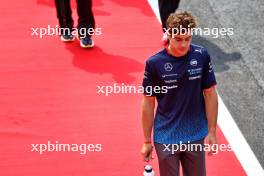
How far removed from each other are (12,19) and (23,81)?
1943mm

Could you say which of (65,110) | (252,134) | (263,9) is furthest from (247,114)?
(263,9)

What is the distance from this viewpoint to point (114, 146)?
6.48 m

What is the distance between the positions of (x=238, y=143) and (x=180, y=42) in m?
2.49

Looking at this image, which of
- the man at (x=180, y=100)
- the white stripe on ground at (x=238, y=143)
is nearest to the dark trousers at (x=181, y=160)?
the man at (x=180, y=100)

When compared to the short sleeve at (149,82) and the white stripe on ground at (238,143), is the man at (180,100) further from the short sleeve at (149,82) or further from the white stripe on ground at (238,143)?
the white stripe on ground at (238,143)

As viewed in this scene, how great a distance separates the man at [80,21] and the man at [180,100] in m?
3.67

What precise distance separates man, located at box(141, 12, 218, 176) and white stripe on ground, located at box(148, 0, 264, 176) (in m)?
1.36

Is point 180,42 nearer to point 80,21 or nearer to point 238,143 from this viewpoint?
point 238,143

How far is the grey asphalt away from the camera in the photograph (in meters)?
6.88

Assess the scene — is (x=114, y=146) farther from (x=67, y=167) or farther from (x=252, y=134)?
(x=252, y=134)

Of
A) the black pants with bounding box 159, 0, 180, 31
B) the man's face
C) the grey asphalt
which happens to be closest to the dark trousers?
the man's face

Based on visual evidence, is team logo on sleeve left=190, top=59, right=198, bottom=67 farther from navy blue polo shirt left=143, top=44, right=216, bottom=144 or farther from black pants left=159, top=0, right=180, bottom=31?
black pants left=159, top=0, right=180, bottom=31

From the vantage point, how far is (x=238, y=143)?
21.4ft

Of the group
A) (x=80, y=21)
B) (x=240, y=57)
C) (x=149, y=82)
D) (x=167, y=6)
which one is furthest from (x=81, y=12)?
(x=149, y=82)
